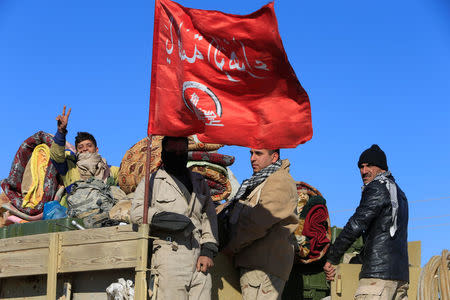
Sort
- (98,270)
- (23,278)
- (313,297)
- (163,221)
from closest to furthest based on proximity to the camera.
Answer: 1. (163,221)
2. (98,270)
3. (23,278)
4. (313,297)

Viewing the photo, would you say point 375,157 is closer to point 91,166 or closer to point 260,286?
point 260,286

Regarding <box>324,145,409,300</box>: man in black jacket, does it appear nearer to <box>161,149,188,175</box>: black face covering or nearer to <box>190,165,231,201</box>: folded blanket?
<box>161,149,188,175</box>: black face covering

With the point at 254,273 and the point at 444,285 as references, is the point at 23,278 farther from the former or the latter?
the point at 444,285

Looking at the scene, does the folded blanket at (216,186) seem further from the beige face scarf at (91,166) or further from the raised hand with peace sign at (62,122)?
the raised hand with peace sign at (62,122)

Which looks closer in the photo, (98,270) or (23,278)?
(98,270)

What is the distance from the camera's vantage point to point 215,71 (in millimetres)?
7293

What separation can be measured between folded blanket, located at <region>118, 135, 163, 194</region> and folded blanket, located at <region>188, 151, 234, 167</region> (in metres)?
0.42

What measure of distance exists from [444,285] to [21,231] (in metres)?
4.68

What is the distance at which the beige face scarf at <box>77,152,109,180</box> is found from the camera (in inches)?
362

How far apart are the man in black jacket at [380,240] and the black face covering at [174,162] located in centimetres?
171

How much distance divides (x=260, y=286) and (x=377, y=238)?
1.23 m

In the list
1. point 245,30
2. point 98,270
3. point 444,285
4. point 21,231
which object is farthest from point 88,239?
point 444,285

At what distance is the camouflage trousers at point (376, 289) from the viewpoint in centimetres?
716

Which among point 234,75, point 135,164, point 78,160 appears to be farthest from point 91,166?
point 234,75
